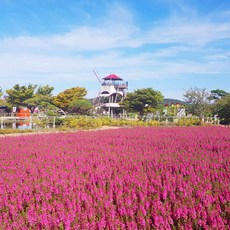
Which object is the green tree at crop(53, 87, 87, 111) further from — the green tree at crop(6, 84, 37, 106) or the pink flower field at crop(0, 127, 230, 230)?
the pink flower field at crop(0, 127, 230, 230)

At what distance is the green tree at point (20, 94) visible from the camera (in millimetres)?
44594

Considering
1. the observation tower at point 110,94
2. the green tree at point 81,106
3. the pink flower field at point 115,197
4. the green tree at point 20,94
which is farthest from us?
the observation tower at point 110,94

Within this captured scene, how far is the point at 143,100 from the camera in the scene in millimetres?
41500

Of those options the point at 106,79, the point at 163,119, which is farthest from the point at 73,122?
the point at 106,79

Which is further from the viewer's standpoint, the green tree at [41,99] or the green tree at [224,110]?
the green tree at [41,99]

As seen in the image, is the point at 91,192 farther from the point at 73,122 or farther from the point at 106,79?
the point at 106,79

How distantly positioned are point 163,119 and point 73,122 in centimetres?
1462

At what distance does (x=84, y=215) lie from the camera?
105 inches

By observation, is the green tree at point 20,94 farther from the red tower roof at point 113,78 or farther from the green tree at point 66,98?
the red tower roof at point 113,78

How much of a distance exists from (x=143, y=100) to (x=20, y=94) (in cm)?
1809

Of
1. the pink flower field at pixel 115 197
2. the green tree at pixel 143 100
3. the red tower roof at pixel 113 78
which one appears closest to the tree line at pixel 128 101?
the green tree at pixel 143 100

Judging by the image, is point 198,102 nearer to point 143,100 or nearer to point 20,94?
point 143,100

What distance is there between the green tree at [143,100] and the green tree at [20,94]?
15.0m

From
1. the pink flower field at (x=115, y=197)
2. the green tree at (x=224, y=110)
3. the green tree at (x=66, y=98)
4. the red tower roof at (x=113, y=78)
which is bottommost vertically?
the pink flower field at (x=115, y=197)
